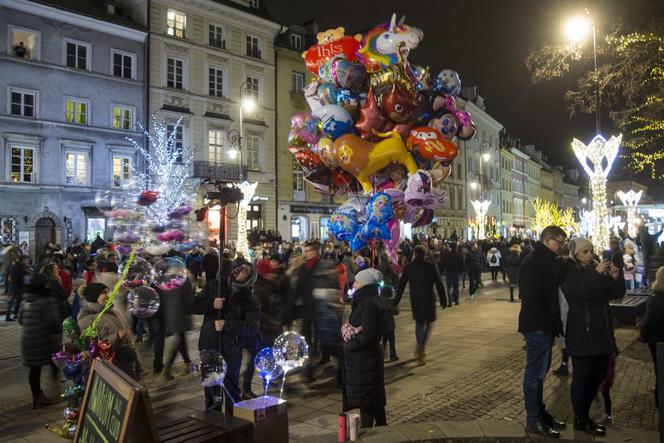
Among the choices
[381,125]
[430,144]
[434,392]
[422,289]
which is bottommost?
[434,392]

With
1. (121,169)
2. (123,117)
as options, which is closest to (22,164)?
(121,169)

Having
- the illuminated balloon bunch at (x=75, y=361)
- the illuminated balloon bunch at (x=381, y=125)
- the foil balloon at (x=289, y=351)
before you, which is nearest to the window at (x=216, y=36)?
the illuminated balloon bunch at (x=381, y=125)

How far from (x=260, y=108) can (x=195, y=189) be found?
7.83 m

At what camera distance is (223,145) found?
32969 millimetres

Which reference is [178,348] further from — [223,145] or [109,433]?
[223,145]

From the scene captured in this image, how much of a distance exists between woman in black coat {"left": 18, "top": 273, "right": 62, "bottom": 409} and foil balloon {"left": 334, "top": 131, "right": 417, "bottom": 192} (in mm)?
9796

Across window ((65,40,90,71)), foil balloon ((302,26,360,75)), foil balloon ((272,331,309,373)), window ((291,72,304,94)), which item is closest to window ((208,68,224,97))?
window ((291,72,304,94))

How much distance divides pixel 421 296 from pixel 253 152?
1084 inches

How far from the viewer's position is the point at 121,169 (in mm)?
28484

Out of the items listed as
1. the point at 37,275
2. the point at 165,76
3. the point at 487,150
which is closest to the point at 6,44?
the point at 165,76

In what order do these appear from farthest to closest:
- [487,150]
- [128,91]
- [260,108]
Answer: [487,150]
[260,108]
[128,91]

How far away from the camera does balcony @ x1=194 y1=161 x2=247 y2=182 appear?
3073 centimetres

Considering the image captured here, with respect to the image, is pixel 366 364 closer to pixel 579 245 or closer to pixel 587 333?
pixel 587 333

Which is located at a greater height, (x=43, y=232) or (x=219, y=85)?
(x=219, y=85)
